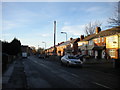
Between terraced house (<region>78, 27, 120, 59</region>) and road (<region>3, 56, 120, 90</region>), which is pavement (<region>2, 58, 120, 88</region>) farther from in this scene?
terraced house (<region>78, 27, 120, 59</region>)

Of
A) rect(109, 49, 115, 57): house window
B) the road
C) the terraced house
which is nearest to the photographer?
the road

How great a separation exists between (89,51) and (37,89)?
41048 millimetres

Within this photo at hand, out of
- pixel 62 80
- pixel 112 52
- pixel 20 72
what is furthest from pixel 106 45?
pixel 62 80

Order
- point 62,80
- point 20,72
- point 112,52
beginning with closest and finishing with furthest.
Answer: point 62,80 → point 20,72 → point 112,52

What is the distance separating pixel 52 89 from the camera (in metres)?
7.86

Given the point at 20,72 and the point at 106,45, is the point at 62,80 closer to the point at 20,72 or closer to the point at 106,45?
the point at 20,72

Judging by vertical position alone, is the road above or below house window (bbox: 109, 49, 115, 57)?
below

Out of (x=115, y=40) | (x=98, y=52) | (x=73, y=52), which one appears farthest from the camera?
(x=73, y=52)

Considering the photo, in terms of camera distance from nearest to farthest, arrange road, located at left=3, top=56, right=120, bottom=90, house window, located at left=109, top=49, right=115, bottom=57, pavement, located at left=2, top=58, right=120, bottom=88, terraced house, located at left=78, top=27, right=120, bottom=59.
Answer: road, located at left=3, top=56, right=120, bottom=90 → pavement, located at left=2, top=58, right=120, bottom=88 → terraced house, located at left=78, top=27, right=120, bottom=59 → house window, located at left=109, top=49, right=115, bottom=57

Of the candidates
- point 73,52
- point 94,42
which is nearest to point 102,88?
point 94,42

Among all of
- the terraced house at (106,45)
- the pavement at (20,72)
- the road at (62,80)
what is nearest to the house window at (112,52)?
the terraced house at (106,45)

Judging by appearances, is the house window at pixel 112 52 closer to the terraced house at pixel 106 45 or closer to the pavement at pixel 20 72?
the terraced house at pixel 106 45

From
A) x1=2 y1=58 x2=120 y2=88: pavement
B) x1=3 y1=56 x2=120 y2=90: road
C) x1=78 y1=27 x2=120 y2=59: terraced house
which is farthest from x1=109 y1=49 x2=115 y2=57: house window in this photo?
x1=3 y1=56 x2=120 y2=90: road

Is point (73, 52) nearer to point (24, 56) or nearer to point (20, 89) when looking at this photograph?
point (24, 56)
